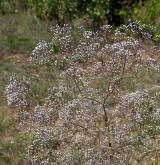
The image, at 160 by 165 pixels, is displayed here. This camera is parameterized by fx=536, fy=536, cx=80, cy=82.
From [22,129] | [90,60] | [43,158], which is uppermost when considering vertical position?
[90,60]

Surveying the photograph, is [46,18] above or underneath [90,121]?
underneath

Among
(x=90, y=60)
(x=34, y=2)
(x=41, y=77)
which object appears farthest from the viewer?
(x=34, y=2)

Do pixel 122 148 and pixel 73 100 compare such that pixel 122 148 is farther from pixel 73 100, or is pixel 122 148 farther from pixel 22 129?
pixel 22 129

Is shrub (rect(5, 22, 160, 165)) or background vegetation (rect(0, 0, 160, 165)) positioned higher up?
shrub (rect(5, 22, 160, 165))

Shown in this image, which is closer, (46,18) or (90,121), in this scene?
(90,121)

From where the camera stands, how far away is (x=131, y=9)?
1072 cm

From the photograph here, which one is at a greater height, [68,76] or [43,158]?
[68,76]

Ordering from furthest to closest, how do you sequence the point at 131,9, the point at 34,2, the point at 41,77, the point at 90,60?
the point at 34,2 < the point at 131,9 < the point at 41,77 < the point at 90,60

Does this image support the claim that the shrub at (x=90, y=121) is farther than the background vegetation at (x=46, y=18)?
No

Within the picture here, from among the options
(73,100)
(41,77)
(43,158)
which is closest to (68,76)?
(73,100)

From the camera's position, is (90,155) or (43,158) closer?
(90,155)

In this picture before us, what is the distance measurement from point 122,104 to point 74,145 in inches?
29.4

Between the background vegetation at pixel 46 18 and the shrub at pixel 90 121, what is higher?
the shrub at pixel 90 121

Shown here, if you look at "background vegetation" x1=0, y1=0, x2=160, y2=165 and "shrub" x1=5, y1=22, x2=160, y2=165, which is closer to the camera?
"shrub" x1=5, y1=22, x2=160, y2=165
